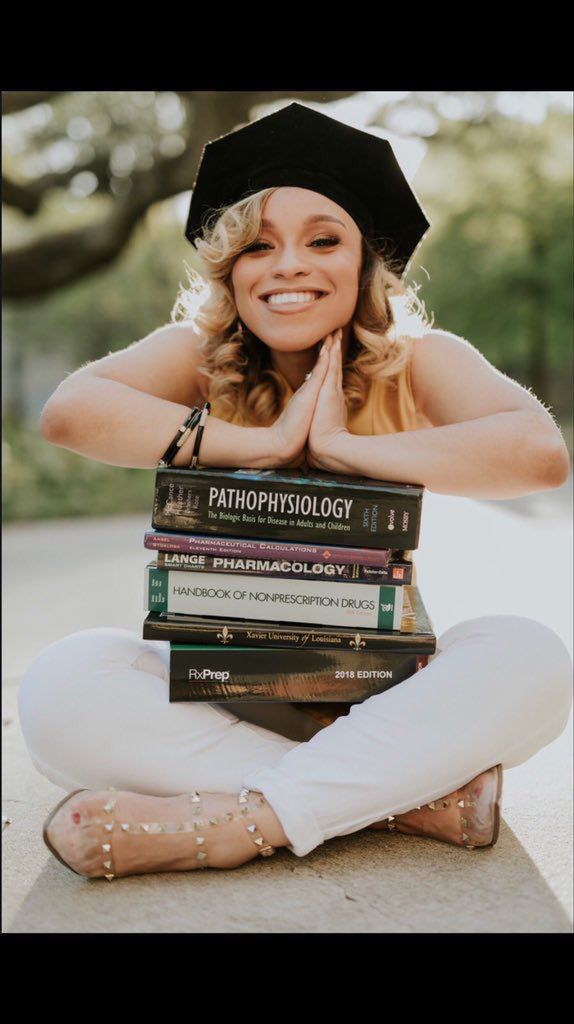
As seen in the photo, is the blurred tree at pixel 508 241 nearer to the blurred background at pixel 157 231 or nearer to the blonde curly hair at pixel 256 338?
the blurred background at pixel 157 231

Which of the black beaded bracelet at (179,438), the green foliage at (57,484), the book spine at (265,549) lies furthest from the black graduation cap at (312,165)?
the green foliage at (57,484)

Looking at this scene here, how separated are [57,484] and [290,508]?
27.3ft

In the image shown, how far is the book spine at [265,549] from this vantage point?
1.91 m

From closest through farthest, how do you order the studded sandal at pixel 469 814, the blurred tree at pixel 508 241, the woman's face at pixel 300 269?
the studded sandal at pixel 469 814 < the woman's face at pixel 300 269 < the blurred tree at pixel 508 241

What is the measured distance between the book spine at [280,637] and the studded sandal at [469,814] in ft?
0.91

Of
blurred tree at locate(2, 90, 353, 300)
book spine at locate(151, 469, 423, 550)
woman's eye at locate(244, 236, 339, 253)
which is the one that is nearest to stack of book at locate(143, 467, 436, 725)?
book spine at locate(151, 469, 423, 550)

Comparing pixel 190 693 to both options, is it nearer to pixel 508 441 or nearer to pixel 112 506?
pixel 508 441

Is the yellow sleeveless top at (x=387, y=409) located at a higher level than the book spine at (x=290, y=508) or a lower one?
higher

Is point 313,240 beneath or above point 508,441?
above

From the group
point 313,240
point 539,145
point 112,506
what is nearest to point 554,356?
point 539,145

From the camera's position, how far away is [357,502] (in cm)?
190

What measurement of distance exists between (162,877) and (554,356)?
1725cm

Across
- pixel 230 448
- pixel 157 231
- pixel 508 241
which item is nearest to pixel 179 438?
pixel 230 448

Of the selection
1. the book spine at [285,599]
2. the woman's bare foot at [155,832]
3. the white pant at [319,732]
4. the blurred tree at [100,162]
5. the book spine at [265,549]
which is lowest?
the woman's bare foot at [155,832]
